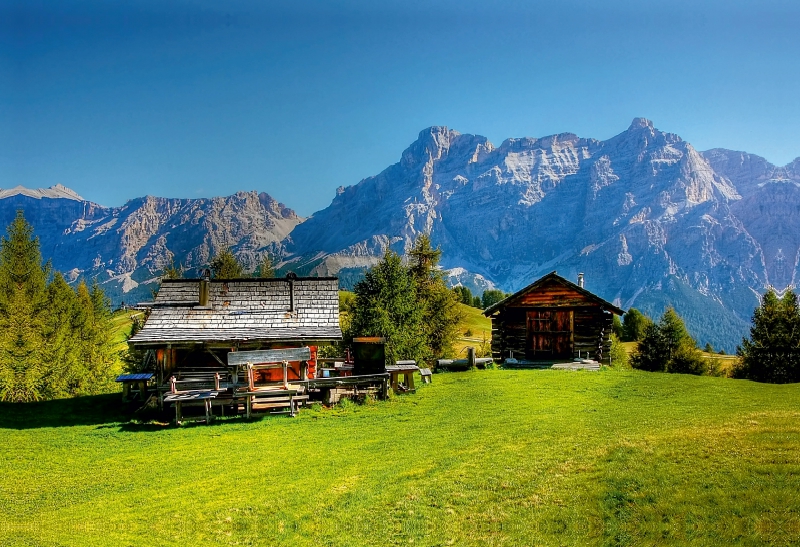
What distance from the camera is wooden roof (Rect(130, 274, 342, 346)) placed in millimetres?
26922

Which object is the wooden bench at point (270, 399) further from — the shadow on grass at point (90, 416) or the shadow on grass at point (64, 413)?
the shadow on grass at point (64, 413)

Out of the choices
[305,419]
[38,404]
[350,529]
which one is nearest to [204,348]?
[305,419]

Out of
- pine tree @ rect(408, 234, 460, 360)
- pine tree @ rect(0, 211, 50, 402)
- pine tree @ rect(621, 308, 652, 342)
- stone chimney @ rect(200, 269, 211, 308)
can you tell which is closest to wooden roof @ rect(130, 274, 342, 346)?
stone chimney @ rect(200, 269, 211, 308)

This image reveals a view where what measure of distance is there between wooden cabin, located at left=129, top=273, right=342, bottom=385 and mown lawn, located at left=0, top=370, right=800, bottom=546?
4291 mm

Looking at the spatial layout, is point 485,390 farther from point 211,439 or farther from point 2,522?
point 2,522

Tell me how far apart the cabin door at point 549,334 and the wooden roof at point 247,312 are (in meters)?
14.0

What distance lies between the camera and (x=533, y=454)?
15.1 metres

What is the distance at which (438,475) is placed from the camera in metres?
14.3

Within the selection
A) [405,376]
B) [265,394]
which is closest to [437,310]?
[405,376]

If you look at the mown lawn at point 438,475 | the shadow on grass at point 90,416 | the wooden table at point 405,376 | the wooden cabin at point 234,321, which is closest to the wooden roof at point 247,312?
the wooden cabin at point 234,321

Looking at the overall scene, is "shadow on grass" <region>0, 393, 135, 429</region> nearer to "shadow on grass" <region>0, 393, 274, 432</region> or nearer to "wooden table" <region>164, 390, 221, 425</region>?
"shadow on grass" <region>0, 393, 274, 432</region>

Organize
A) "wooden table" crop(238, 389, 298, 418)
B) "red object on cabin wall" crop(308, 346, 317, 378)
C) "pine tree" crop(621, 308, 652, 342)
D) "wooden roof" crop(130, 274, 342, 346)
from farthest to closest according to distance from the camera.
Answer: "pine tree" crop(621, 308, 652, 342), "red object on cabin wall" crop(308, 346, 317, 378), "wooden roof" crop(130, 274, 342, 346), "wooden table" crop(238, 389, 298, 418)

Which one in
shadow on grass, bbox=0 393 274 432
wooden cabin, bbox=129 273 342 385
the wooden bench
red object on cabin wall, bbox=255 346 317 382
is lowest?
shadow on grass, bbox=0 393 274 432

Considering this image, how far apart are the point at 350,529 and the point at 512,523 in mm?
3514
